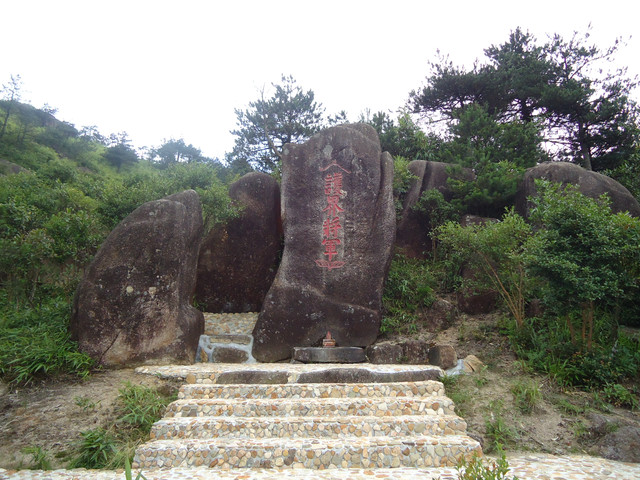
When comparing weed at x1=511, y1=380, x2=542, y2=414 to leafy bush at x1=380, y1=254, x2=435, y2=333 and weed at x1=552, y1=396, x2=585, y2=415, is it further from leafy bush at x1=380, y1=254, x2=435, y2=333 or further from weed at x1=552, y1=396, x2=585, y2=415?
leafy bush at x1=380, y1=254, x2=435, y2=333

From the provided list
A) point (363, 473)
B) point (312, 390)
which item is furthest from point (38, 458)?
point (363, 473)

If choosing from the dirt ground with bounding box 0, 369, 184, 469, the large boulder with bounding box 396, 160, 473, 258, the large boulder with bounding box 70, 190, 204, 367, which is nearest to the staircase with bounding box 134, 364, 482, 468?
the dirt ground with bounding box 0, 369, 184, 469

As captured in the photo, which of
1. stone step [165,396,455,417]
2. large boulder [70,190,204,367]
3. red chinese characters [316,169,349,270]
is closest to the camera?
stone step [165,396,455,417]

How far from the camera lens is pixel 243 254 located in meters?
9.72

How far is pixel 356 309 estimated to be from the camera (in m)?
7.95

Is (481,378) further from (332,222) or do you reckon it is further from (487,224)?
(332,222)

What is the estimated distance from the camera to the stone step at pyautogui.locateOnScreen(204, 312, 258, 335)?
336 inches

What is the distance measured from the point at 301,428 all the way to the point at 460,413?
205 cm

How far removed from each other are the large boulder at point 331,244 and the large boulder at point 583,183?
438 cm

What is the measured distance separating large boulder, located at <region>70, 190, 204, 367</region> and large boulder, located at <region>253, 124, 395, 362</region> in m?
1.64

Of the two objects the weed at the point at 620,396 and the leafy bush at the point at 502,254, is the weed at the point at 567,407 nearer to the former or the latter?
the weed at the point at 620,396

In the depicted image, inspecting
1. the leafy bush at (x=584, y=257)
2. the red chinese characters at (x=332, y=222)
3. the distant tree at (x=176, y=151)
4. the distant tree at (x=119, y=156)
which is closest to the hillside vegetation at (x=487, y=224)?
the leafy bush at (x=584, y=257)

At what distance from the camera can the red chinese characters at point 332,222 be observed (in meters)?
8.29

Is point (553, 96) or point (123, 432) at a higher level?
point (553, 96)
